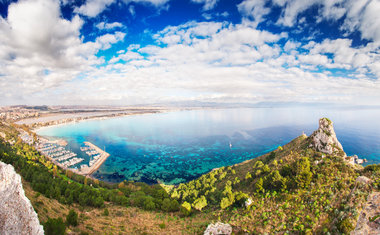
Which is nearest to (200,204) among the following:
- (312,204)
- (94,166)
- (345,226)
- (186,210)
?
(186,210)

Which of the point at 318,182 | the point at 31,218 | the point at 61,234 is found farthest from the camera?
the point at 318,182

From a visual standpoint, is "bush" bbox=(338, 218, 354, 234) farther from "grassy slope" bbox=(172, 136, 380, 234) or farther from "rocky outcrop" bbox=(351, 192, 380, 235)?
"rocky outcrop" bbox=(351, 192, 380, 235)

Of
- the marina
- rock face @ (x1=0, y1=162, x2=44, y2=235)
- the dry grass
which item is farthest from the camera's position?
the marina

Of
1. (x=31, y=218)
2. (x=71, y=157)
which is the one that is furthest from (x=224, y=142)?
(x=31, y=218)

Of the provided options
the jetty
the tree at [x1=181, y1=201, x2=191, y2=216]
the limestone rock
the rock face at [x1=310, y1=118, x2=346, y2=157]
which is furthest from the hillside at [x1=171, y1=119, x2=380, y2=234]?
the jetty

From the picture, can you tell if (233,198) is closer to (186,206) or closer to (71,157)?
(186,206)
